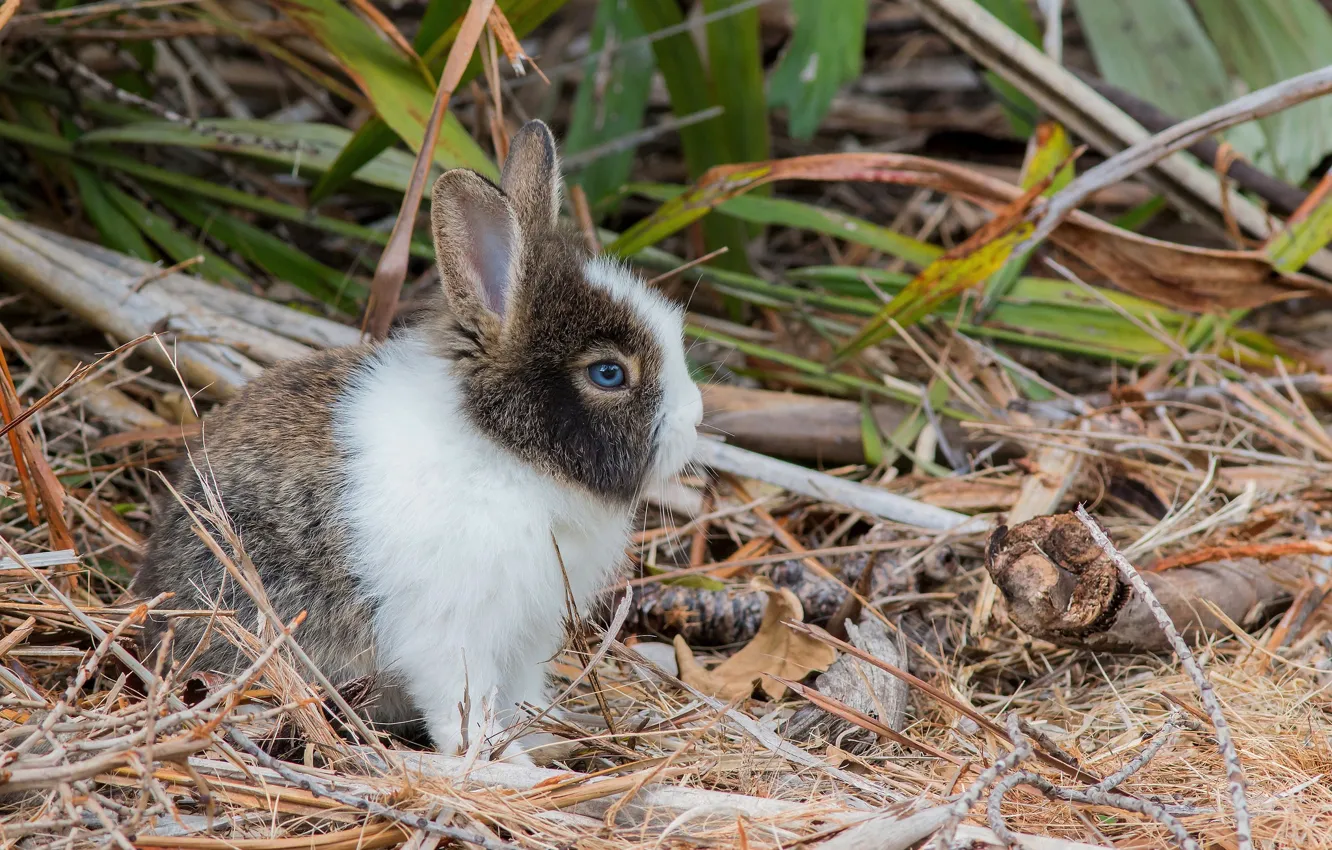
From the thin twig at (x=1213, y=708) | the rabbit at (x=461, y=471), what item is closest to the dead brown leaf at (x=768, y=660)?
the rabbit at (x=461, y=471)

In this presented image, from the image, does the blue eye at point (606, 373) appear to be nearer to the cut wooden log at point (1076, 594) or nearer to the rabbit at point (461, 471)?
the rabbit at point (461, 471)

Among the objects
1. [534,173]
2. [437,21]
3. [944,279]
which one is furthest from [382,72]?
[944,279]

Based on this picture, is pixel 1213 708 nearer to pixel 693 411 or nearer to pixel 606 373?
pixel 693 411

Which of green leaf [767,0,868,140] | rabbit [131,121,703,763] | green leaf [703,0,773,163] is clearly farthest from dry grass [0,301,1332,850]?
green leaf [703,0,773,163]

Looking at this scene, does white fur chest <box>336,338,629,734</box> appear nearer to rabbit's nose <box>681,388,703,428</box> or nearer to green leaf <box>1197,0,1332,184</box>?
rabbit's nose <box>681,388,703,428</box>

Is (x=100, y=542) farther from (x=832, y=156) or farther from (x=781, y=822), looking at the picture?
(x=832, y=156)
